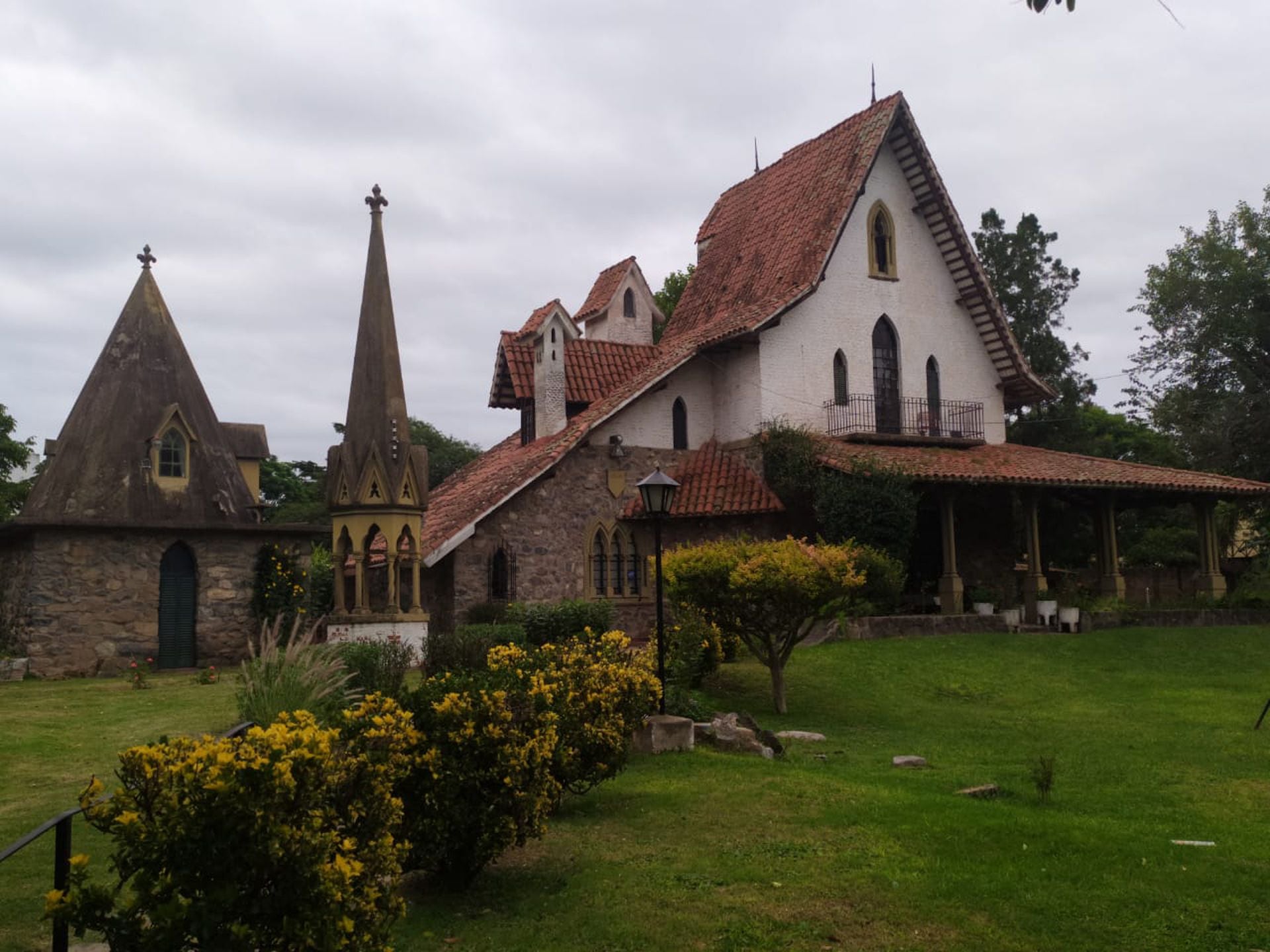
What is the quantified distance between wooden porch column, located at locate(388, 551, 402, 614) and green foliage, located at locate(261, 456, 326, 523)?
114ft

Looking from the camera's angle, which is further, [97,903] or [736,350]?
[736,350]

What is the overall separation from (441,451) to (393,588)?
4465 cm

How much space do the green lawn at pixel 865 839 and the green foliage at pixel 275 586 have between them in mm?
5307

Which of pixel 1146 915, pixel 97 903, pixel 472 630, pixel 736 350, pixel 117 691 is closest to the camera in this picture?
pixel 97 903

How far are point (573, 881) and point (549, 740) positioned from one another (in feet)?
3.23

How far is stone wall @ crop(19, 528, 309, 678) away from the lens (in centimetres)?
2061

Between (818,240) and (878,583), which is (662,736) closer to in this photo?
(878,583)

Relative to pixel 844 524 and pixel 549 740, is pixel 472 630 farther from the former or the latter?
pixel 549 740

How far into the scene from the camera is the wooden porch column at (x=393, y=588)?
19.8m

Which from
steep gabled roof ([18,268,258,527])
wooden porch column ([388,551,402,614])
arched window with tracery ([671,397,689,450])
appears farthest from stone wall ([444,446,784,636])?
steep gabled roof ([18,268,258,527])

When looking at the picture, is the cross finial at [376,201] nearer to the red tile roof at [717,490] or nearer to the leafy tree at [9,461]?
the red tile roof at [717,490]

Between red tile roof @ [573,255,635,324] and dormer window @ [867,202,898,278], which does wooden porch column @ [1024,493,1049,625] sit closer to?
dormer window @ [867,202,898,278]

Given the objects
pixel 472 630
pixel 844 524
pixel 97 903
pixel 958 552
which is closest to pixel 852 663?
pixel 844 524

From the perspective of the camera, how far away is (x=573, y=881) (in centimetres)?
794
